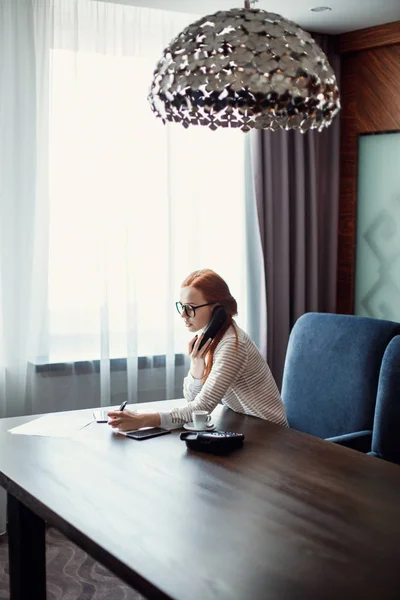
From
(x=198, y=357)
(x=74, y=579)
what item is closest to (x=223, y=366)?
(x=198, y=357)

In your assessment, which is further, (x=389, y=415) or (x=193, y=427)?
(x=389, y=415)

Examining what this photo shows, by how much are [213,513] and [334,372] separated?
56.1 inches

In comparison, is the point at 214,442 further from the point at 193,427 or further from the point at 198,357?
the point at 198,357

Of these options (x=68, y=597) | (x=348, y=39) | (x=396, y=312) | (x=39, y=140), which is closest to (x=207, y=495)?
(x=68, y=597)

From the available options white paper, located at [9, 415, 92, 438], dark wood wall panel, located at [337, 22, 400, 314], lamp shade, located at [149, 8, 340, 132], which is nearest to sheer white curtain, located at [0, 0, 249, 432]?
dark wood wall panel, located at [337, 22, 400, 314]

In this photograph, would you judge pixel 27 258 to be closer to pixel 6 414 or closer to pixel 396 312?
pixel 6 414

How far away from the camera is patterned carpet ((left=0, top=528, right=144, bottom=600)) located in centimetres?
315

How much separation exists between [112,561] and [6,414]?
2.14 meters

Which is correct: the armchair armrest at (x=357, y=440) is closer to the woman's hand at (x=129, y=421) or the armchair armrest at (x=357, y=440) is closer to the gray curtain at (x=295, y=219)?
the woman's hand at (x=129, y=421)

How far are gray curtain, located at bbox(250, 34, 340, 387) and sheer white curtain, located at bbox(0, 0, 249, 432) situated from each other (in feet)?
0.53

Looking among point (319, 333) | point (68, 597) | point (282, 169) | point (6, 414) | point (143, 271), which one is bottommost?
point (68, 597)

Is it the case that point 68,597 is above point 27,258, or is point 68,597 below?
below

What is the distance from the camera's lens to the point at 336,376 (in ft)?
10.6

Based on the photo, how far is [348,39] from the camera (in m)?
4.39
